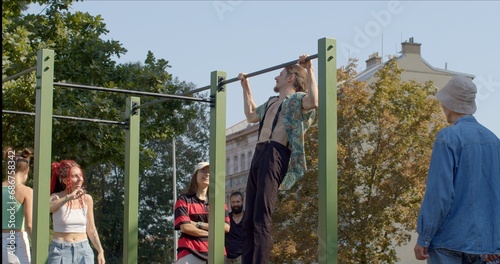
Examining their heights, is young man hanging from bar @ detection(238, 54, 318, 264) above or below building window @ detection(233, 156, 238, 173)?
below

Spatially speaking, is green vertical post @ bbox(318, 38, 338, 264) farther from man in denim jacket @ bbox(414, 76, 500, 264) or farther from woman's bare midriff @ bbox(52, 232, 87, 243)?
woman's bare midriff @ bbox(52, 232, 87, 243)

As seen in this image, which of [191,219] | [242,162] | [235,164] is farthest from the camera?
[235,164]

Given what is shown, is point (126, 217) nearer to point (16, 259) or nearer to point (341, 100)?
point (16, 259)

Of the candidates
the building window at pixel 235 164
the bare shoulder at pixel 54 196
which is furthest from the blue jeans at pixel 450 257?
the building window at pixel 235 164

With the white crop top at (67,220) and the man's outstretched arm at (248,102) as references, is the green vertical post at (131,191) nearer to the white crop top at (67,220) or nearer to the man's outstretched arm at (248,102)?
the white crop top at (67,220)

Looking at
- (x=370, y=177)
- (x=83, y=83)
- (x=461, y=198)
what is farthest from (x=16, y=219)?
(x=370, y=177)

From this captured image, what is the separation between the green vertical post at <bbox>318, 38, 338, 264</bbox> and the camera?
21.3 feet

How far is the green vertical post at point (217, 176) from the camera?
8.04 meters

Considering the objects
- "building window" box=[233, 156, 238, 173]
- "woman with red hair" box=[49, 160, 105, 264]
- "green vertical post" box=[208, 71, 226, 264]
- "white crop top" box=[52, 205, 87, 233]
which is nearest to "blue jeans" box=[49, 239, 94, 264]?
"woman with red hair" box=[49, 160, 105, 264]

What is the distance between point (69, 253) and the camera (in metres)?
8.47

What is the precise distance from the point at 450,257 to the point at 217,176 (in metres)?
3.17

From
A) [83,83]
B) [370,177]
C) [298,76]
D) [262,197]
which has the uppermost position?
[83,83]

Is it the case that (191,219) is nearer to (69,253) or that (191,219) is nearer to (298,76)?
(69,253)

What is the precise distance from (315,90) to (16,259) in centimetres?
355
